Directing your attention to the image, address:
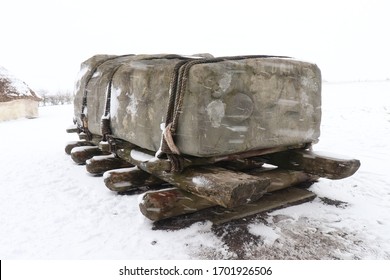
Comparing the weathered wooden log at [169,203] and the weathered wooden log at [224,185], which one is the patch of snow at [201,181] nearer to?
the weathered wooden log at [224,185]

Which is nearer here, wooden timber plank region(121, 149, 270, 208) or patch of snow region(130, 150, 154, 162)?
wooden timber plank region(121, 149, 270, 208)

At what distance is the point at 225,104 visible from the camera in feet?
8.26

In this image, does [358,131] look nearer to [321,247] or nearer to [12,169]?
[321,247]

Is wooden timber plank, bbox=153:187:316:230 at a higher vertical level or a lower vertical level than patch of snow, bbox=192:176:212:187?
lower

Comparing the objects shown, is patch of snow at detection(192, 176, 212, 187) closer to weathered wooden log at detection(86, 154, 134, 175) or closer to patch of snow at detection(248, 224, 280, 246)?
patch of snow at detection(248, 224, 280, 246)

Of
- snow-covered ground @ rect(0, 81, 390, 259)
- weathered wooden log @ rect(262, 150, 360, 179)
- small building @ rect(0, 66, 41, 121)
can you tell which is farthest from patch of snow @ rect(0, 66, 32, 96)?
weathered wooden log @ rect(262, 150, 360, 179)

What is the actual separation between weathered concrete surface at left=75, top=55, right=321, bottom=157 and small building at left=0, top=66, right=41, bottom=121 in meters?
10.9

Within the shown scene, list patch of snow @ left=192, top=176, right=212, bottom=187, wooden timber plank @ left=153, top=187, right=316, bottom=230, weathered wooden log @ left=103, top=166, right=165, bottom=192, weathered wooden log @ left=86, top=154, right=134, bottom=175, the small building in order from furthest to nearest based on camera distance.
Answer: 1. the small building
2. weathered wooden log @ left=86, top=154, right=134, bottom=175
3. weathered wooden log @ left=103, top=166, right=165, bottom=192
4. wooden timber plank @ left=153, top=187, right=316, bottom=230
5. patch of snow @ left=192, top=176, right=212, bottom=187

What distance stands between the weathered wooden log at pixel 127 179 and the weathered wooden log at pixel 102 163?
2.33 feet

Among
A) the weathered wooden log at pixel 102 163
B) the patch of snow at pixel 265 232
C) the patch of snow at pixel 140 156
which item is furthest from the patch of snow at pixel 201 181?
the weathered wooden log at pixel 102 163

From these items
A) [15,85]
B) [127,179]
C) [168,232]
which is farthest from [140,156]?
[15,85]

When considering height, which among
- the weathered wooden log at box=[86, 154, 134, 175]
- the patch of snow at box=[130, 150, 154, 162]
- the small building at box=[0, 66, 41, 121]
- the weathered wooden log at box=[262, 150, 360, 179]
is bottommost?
the small building at box=[0, 66, 41, 121]

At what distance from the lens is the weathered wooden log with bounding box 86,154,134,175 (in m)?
4.25

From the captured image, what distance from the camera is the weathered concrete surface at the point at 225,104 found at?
2498 mm
